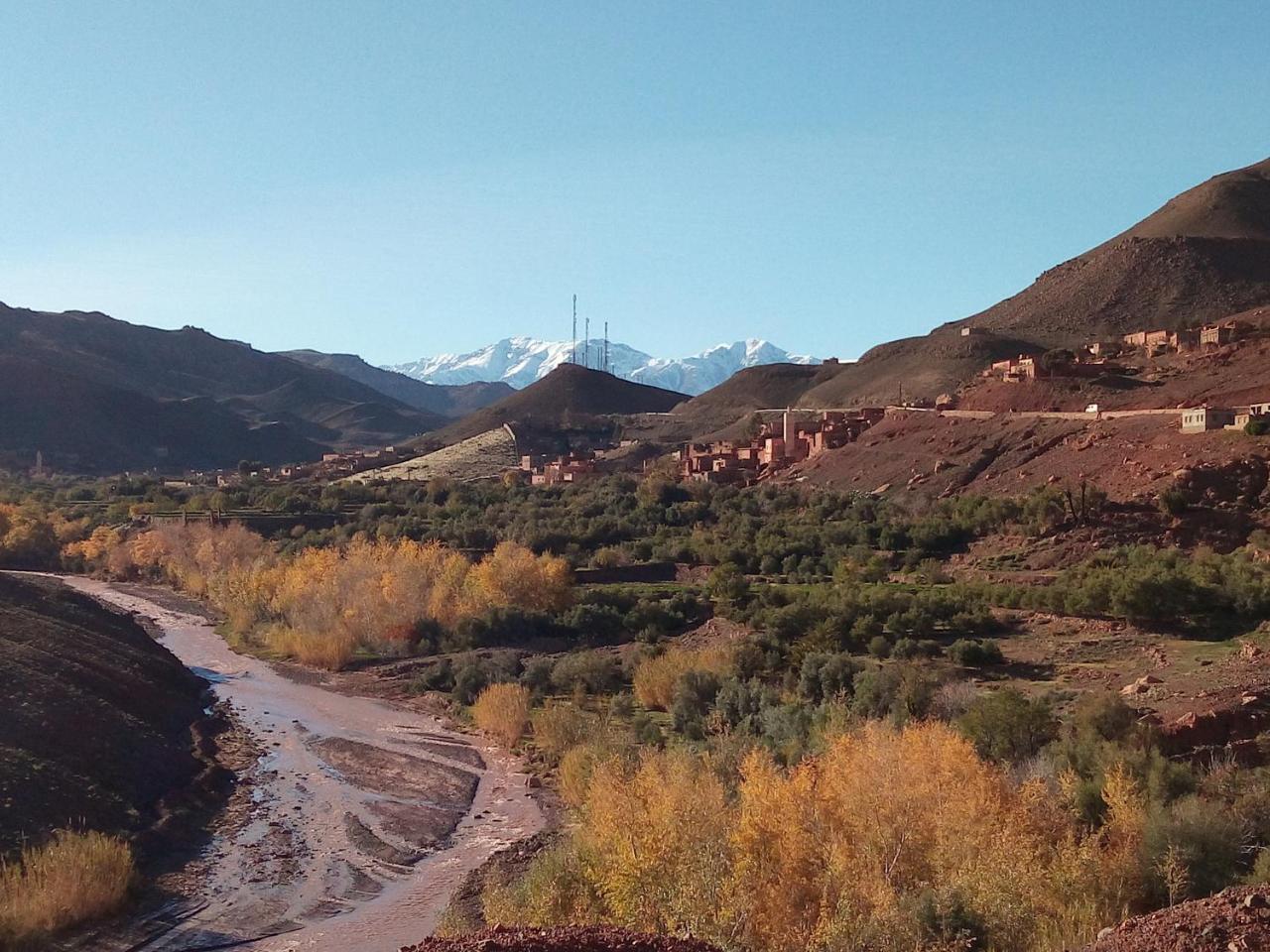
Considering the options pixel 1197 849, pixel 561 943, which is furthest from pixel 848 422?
pixel 561 943

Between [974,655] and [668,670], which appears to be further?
[668,670]

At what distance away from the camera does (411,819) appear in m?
22.8

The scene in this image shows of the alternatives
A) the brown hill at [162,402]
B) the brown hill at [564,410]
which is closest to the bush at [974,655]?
the brown hill at [564,410]

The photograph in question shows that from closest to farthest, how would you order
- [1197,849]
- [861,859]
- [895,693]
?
1. [1197,849]
2. [861,859]
3. [895,693]

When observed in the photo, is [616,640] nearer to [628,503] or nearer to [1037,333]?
[628,503]

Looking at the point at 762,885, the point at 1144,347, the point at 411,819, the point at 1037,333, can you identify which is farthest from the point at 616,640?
the point at 1037,333

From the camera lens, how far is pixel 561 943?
8352 millimetres

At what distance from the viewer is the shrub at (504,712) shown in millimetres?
27641

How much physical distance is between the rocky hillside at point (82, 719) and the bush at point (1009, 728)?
14031mm

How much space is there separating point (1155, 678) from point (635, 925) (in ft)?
40.4

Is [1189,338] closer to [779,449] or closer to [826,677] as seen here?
[779,449]

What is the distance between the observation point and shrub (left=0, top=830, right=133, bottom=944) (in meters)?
16.5

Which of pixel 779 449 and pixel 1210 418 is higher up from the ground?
pixel 1210 418

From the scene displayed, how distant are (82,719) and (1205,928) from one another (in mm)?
22461
